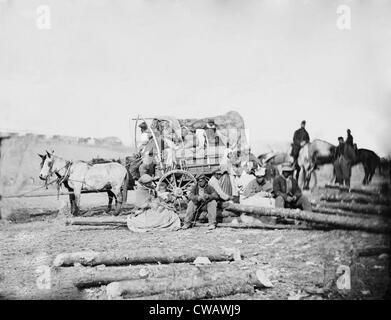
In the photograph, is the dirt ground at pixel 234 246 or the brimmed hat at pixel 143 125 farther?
the brimmed hat at pixel 143 125

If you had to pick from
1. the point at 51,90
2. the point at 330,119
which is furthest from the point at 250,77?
the point at 51,90

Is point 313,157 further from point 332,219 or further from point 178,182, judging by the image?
point 178,182

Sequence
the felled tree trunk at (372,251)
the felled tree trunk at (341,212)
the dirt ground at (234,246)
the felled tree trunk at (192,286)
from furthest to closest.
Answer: the felled tree trunk at (341,212), the felled tree trunk at (372,251), the dirt ground at (234,246), the felled tree trunk at (192,286)

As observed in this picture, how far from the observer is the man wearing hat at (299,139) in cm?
532

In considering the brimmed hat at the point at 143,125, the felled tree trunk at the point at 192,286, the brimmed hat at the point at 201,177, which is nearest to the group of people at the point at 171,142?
the brimmed hat at the point at 143,125

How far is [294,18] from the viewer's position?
531 centimetres

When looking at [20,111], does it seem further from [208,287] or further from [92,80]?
[208,287]

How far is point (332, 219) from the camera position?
→ 5.21m

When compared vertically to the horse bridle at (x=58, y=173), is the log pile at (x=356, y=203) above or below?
below

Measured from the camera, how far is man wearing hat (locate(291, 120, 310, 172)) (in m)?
5.32

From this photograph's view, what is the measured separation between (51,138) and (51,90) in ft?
1.72

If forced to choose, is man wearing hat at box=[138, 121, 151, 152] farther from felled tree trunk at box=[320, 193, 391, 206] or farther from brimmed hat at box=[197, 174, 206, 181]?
felled tree trunk at box=[320, 193, 391, 206]

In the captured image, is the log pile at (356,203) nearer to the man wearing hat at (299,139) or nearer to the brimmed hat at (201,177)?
the man wearing hat at (299,139)

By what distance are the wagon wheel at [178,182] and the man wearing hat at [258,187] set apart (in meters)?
0.60
